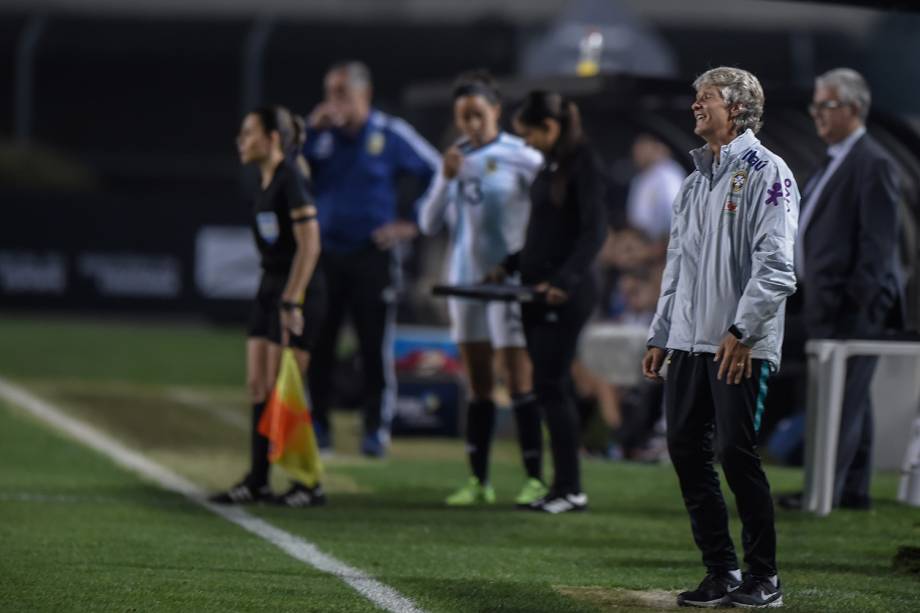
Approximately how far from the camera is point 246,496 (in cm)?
931

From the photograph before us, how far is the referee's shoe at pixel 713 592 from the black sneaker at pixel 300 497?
122 inches

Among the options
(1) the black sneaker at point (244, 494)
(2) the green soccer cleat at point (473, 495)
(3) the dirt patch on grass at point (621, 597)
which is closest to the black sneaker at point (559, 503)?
(2) the green soccer cleat at point (473, 495)

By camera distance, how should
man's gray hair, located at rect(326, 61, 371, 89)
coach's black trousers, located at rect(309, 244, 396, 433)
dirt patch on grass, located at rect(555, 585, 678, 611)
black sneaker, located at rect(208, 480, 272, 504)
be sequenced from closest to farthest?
dirt patch on grass, located at rect(555, 585, 678, 611)
black sneaker, located at rect(208, 480, 272, 504)
man's gray hair, located at rect(326, 61, 371, 89)
coach's black trousers, located at rect(309, 244, 396, 433)

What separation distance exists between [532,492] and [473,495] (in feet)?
A: 1.12

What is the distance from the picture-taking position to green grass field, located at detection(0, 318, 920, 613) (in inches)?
260

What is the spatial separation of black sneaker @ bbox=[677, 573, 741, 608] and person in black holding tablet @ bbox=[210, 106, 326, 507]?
3.15m

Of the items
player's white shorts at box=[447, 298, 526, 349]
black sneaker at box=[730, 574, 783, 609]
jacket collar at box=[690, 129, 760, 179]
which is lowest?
black sneaker at box=[730, 574, 783, 609]

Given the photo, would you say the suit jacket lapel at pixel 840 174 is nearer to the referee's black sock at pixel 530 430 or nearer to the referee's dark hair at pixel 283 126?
the referee's black sock at pixel 530 430

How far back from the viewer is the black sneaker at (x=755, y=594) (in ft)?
20.8

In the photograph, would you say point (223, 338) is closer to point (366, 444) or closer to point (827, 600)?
point (366, 444)

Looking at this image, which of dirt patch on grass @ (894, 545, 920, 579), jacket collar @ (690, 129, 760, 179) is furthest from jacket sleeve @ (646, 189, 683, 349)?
dirt patch on grass @ (894, 545, 920, 579)

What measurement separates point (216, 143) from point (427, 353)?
16485mm

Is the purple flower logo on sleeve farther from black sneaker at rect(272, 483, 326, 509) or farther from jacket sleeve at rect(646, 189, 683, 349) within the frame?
black sneaker at rect(272, 483, 326, 509)

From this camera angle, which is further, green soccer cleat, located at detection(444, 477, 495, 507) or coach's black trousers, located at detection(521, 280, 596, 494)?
green soccer cleat, located at detection(444, 477, 495, 507)
